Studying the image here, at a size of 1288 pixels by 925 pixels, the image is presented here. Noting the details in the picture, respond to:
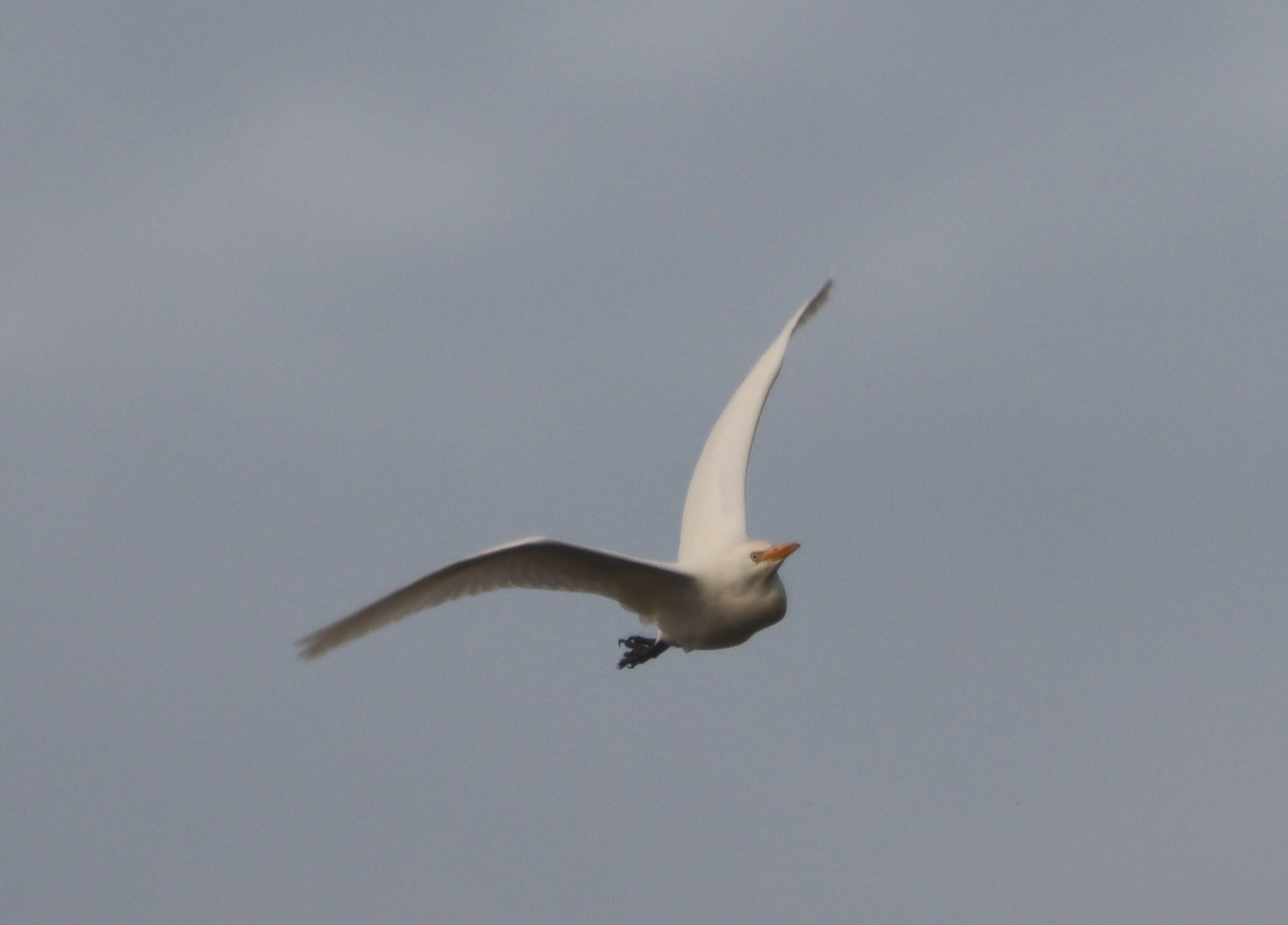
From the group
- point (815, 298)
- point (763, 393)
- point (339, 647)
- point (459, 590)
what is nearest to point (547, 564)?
point (459, 590)

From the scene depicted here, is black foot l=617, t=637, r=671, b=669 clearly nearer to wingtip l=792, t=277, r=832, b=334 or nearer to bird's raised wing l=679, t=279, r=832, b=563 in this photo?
bird's raised wing l=679, t=279, r=832, b=563

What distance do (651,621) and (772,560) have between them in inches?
72.4

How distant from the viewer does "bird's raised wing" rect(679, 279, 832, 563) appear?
2219 centimetres

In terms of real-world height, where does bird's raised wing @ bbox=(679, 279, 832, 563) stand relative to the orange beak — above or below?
above

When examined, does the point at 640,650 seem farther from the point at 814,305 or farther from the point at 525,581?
the point at 814,305

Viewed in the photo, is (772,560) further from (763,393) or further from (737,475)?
(763,393)

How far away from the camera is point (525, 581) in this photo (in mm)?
19234

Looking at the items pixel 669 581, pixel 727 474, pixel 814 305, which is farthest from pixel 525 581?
pixel 814 305

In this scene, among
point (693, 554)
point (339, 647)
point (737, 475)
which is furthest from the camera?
point (737, 475)

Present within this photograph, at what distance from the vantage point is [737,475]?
2339cm

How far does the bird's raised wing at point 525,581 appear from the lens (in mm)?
18078

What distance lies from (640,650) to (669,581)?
5.87ft

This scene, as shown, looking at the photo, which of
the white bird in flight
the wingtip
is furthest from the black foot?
the wingtip

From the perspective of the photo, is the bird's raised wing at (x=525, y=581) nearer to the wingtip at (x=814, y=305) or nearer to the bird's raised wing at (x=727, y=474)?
the bird's raised wing at (x=727, y=474)
